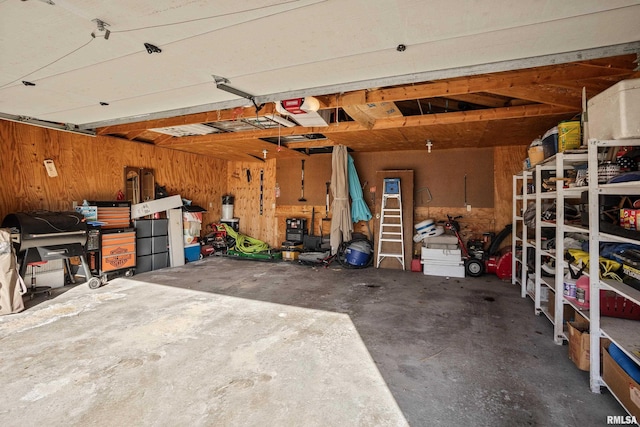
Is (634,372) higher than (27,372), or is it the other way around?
(634,372)

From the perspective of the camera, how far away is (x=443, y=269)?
18.0 ft

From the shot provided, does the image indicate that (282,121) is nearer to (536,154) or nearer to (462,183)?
(536,154)

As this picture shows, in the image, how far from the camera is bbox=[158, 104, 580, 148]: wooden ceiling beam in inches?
148

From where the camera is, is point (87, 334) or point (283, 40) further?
point (87, 334)

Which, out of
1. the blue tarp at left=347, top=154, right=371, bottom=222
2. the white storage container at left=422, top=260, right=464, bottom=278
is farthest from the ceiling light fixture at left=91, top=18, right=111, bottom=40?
the white storage container at left=422, top=260, right=464, bottom=278

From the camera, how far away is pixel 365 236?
261 inches

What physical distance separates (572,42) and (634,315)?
Result: 78.7 inches

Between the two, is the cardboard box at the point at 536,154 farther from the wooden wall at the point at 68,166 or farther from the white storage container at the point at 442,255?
the wooden wall at the point at 68,166

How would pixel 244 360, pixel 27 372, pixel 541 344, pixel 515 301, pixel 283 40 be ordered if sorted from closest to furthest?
pixel 283 40 < pixel 27 372 < pixel 244 360 < pixel 541 344 < pixel 515 301

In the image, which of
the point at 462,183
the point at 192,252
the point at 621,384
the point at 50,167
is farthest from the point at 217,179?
the point at 621,384

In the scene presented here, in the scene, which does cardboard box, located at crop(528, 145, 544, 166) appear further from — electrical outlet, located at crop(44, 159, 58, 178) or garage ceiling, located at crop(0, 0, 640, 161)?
electrical outlet, located at crop(44, 159, 58, 178)

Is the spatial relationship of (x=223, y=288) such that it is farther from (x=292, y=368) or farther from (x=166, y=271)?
(x=292, y=368)

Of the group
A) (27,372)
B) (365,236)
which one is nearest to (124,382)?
(27,372)

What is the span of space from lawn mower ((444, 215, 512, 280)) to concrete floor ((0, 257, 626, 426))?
1081 mm
